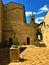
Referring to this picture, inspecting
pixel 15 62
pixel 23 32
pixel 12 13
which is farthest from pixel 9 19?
pixel 15 62

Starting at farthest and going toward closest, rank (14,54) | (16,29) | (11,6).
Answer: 1. (11,6)
2. (16,29)
3. (14,54)

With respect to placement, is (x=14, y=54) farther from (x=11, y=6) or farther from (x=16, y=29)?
(x=11, y=6)

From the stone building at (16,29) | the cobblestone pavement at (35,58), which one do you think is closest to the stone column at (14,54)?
the cobblestone pavement at (35,58)

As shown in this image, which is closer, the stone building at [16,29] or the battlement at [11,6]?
the stone building at [16,29]

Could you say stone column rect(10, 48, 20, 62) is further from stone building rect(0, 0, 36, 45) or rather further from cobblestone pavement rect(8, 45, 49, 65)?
stone building rect(0, 0, 36, 45)

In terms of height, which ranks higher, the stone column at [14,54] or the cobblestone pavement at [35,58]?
the stone column at [14,54]

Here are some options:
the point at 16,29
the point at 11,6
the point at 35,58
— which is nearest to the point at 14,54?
the point at 35,58

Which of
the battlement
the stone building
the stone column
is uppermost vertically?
the battlement

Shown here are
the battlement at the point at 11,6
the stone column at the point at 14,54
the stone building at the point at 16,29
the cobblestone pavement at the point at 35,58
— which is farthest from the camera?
the battlement at the point at 11,6

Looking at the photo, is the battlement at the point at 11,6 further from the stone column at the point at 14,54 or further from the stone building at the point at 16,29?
the stone column at the point at 14,54

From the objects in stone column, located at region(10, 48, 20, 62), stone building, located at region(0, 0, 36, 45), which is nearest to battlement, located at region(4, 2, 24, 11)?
stone building, located at region(0, 0, 36, 45)

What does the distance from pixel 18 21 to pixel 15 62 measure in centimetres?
2182

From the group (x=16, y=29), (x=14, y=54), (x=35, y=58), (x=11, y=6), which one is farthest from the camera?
(x=11, y=6)

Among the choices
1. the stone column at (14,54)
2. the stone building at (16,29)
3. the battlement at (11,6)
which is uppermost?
the battlement at (11,6)
